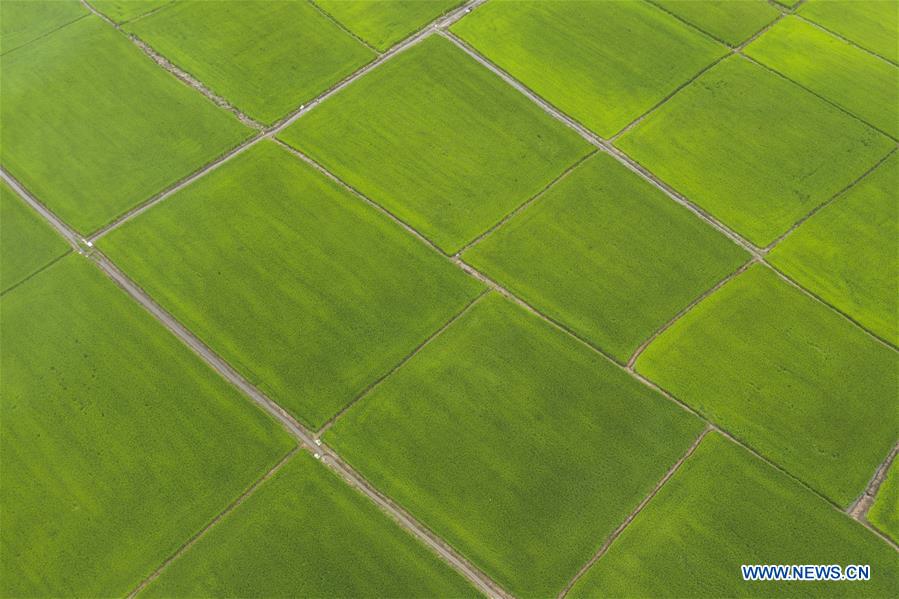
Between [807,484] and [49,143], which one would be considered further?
[49,143]

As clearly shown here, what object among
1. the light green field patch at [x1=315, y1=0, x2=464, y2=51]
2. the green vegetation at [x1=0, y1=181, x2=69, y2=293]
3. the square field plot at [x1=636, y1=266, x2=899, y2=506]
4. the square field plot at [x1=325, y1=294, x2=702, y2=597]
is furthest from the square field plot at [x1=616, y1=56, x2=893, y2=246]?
the green vegetation at [x1=0, y1=181, x2=69, y2=293]

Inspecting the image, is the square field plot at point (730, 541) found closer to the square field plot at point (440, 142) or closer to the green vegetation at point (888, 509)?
the green vegetation at point (888, 509)

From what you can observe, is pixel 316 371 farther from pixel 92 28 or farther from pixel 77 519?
pixel 92 28

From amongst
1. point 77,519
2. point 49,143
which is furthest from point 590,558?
point 49,143

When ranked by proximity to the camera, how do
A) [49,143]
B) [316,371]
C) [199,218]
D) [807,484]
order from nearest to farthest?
[807,484]
[316,371]
[199,218]
[49,143]

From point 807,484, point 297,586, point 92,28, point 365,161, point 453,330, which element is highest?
point 92,28

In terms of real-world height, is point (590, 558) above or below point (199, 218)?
below

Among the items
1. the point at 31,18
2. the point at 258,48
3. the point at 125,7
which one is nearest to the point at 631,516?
the point at 258,48
